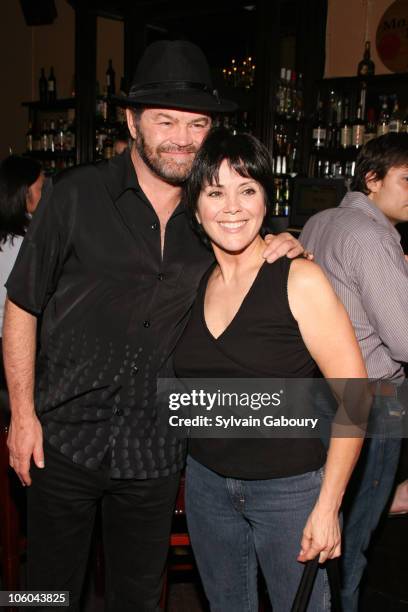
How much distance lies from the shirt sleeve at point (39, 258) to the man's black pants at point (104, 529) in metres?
0.39

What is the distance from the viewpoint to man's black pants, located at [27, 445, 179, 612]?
169 cm

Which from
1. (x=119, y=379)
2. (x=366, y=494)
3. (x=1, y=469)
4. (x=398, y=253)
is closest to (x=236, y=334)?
(x=119, y=379)

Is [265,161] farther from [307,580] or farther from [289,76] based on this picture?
[289,76]

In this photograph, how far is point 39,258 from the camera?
164 centimetres

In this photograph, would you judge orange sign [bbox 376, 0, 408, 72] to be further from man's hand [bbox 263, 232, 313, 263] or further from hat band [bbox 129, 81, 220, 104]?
man's hand [bbox 263, 232, 313, 263]

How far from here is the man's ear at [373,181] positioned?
7.02ft

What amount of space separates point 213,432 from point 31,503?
0.57m

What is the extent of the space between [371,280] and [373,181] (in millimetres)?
446

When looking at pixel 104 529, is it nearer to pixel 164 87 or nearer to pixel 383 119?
pixel 164 87

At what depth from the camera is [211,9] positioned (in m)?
4.64

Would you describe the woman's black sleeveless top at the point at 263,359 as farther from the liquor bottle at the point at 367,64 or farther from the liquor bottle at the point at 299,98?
the liquor bottle at the point at 367,64

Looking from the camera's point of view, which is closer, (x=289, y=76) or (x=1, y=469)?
(x=1, y=469)

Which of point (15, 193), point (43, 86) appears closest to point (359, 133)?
point (15, 193)

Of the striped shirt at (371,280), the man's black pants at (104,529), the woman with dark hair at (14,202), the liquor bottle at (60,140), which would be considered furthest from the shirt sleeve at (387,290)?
the liquor bottle at (60,140)
